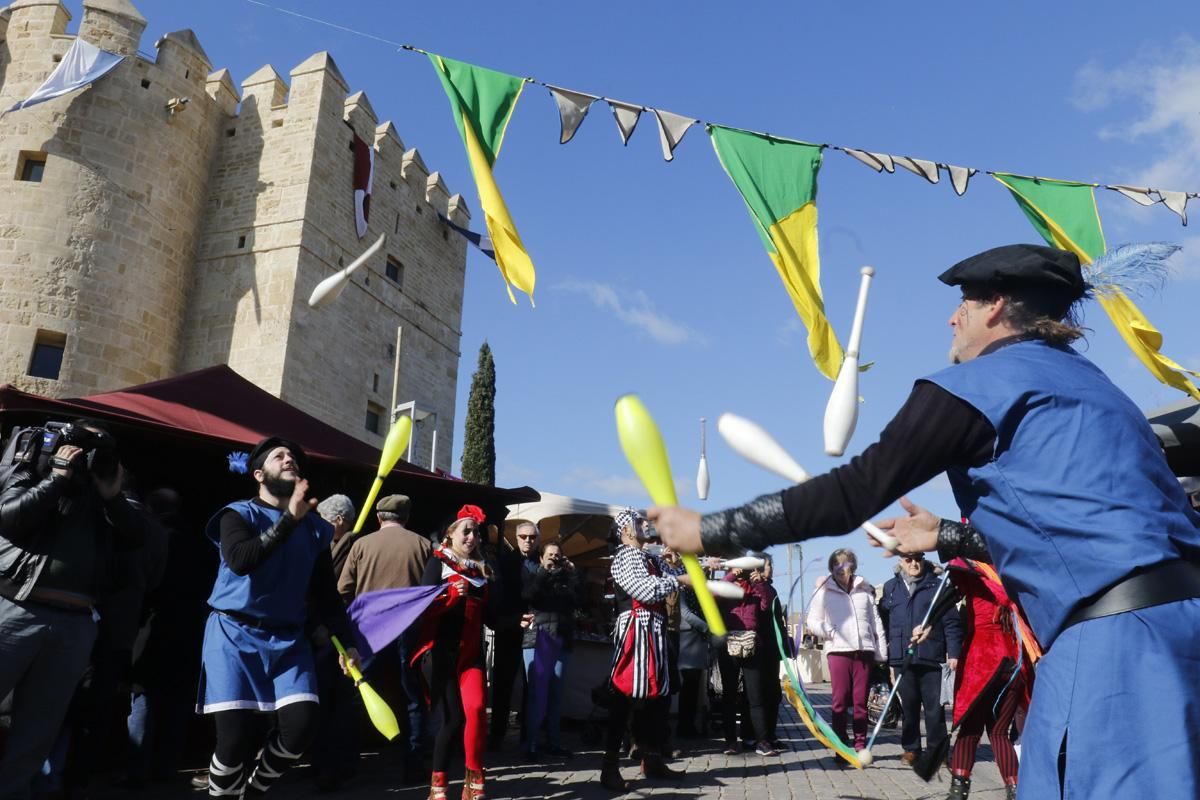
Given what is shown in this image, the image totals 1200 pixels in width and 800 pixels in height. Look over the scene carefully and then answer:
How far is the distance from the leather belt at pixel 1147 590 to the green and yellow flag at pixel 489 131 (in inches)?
197

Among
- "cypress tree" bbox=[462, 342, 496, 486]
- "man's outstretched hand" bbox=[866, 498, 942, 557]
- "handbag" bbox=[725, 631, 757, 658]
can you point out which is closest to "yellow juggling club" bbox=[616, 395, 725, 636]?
"man's outstretched hand" bbox=[866, 498, 942, 557]

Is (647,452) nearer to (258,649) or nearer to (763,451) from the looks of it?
(763,451)

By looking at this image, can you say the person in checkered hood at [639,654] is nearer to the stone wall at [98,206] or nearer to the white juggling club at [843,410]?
the white juggling club at [843,410]

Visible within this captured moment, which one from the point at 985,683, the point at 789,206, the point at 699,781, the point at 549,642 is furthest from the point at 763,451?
the point at 549,642

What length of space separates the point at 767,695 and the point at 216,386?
5575 millimetres

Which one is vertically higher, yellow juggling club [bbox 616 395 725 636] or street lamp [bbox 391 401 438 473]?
street lamp [bbox 391 401 438 473]

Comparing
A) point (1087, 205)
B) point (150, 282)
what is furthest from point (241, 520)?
point (150, 282)

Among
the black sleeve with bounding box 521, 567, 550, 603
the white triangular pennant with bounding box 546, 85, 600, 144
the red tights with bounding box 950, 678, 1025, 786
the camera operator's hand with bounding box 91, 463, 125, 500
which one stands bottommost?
the red tights with bounding box 950, 678, 1025, 786

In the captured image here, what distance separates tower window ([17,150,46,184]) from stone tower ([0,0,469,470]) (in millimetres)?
33

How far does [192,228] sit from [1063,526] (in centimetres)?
2372

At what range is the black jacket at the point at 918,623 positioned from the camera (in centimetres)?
677

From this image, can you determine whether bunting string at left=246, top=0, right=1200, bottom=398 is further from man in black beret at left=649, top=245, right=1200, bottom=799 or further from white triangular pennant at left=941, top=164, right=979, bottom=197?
man in black beret at left=649, top=245, right=1200, bottom=799

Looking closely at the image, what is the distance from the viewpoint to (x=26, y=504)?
354 cm

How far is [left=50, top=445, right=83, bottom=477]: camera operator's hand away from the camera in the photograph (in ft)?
12.0
